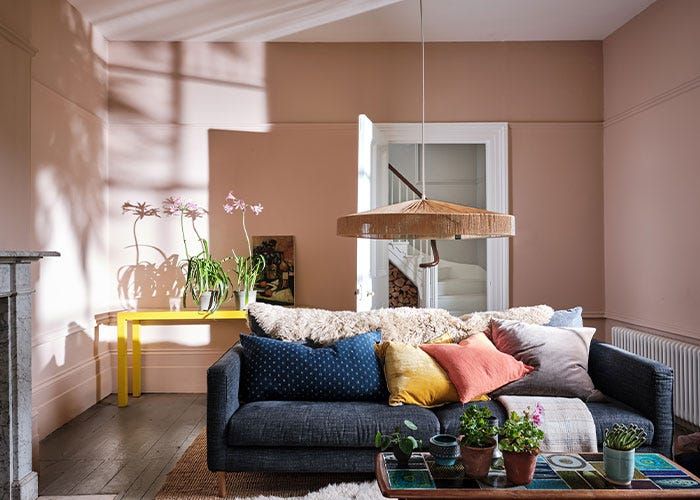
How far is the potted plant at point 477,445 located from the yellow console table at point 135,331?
103 inches

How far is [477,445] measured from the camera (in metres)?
2.09

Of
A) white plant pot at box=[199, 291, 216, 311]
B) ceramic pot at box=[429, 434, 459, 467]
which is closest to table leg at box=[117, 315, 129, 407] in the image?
white plant pot at box=[199, 291, 216, 311]

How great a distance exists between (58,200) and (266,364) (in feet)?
7.06

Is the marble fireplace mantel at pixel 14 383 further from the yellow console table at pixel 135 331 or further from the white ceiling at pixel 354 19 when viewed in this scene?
the white ceiling at pixel 354 19

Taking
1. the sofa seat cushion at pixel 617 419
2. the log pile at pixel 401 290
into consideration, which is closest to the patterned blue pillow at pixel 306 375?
the sofa seat cushion at pixel 617 419

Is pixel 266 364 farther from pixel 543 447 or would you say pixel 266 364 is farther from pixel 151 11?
pixel 151 11

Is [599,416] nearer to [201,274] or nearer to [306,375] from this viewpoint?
[306,375]

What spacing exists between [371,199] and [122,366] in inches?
94.6

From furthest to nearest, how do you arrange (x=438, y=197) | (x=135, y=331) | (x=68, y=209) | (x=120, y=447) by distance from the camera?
(x=438, y=197), (x=135, y=331), (x=68, y=209), (x=120, y=447)

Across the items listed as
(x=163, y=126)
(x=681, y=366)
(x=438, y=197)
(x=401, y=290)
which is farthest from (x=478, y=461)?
(x=438, y=197)

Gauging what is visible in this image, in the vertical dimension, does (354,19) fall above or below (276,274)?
above

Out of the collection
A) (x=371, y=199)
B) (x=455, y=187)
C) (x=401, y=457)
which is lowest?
(x=401, y=457)

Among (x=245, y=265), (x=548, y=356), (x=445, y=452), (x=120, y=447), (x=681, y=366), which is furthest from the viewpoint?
(x=245, y=265)

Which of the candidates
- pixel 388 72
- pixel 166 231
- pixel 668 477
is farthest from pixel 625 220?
pixel 166 231
